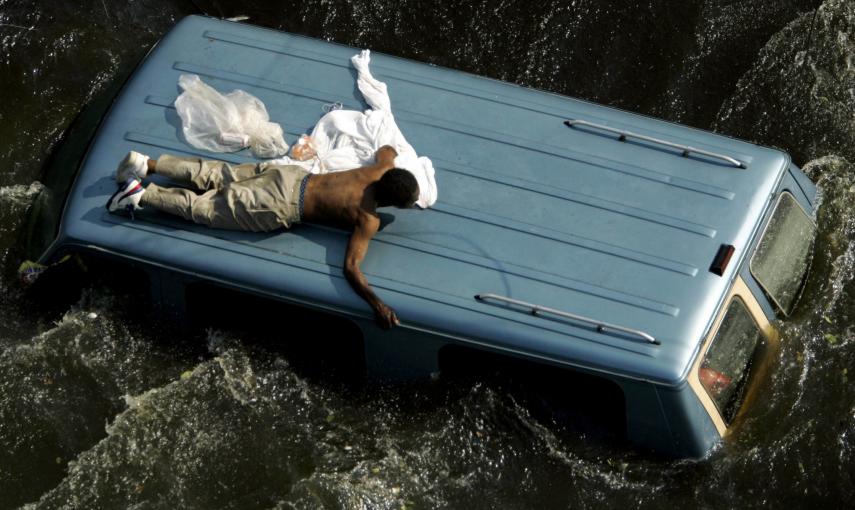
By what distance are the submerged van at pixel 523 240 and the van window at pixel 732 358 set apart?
15mm

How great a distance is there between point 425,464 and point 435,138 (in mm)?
2010

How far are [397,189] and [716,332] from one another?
1941mm

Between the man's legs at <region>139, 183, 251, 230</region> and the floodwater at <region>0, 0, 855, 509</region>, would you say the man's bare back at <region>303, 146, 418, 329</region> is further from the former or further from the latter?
the floodwater at <region>0, 0, 855, 509</region>

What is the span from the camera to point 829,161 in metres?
8.40

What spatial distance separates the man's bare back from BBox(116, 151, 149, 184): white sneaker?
1014mm

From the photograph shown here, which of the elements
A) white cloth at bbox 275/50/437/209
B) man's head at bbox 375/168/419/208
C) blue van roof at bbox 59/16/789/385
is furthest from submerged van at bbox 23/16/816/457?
man's head at bbox 375/168/419/208

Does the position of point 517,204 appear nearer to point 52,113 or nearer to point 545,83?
point 545,83

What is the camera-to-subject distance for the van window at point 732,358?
6316mm

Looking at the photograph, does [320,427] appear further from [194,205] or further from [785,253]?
[785,253]

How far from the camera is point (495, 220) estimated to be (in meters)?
6.59

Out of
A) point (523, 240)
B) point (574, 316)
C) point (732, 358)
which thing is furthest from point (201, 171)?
point (732, 358)

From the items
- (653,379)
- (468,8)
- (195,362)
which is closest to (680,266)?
(653,379)

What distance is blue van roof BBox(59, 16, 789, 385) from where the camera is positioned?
20.4 feet

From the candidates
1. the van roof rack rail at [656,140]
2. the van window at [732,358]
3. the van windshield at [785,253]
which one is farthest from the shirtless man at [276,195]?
the van windshield at [785,253]
